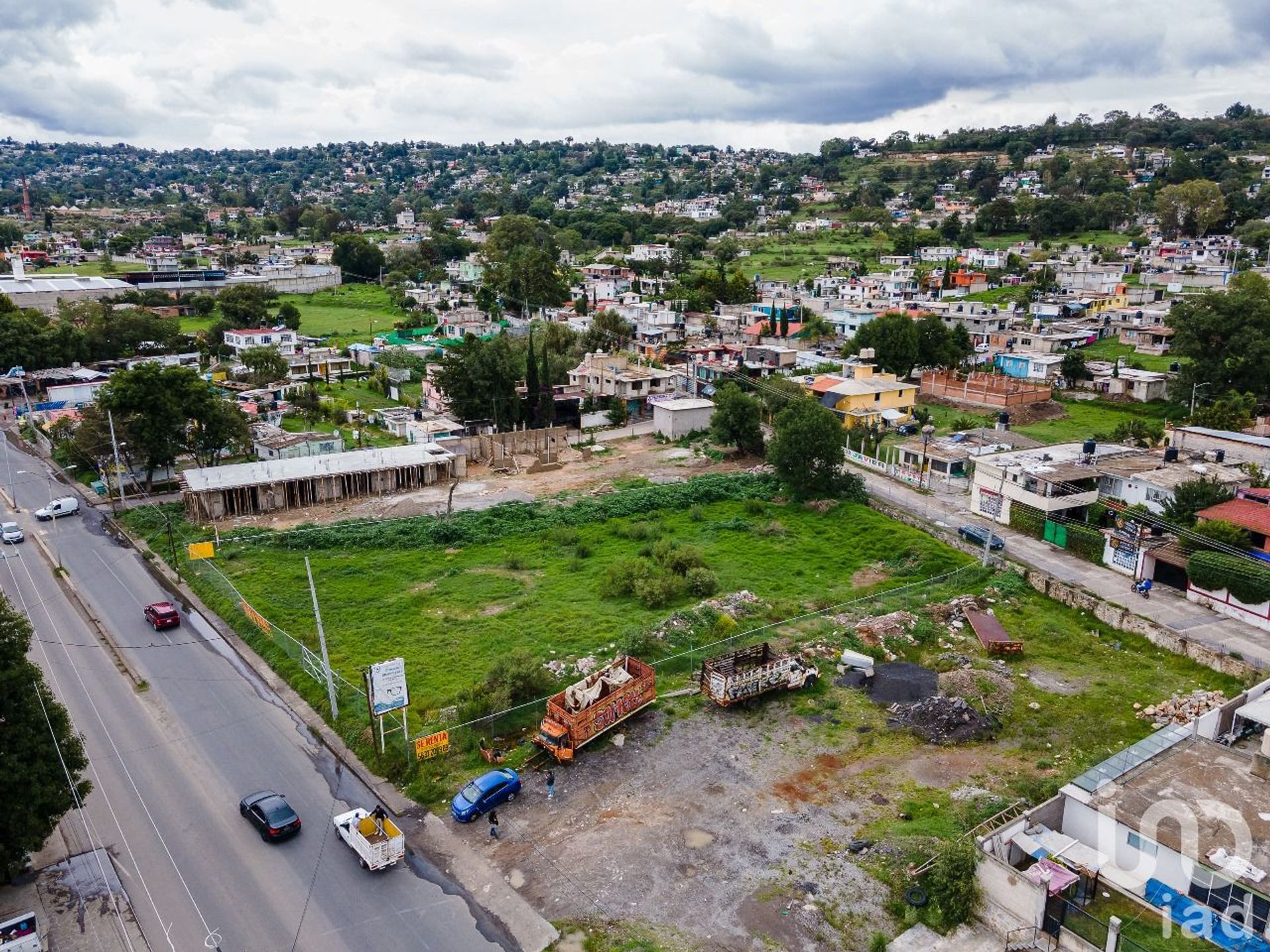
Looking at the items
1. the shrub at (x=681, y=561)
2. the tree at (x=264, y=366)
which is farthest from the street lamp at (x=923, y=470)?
the tree at (x=264, y=366)

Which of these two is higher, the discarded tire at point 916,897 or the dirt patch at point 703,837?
the discarded tire at point 916,897

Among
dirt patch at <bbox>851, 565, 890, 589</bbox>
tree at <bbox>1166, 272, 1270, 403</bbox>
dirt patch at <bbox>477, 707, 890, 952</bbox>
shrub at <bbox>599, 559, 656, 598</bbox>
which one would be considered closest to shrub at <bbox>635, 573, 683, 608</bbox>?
shrub at <bbox>599, 559, 656, 598</bbox>

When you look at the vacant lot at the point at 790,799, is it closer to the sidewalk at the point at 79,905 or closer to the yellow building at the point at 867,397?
the sidewalk at the point at 79,905

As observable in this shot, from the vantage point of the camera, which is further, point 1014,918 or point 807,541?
point 807,541

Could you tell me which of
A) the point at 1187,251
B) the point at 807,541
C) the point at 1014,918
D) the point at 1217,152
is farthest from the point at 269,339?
the point at 1217,152

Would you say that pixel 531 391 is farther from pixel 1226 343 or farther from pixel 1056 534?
pixel 1226 343

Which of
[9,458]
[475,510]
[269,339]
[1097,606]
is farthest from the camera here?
[269,339]

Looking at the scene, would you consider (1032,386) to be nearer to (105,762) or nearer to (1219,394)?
(1219,394)
